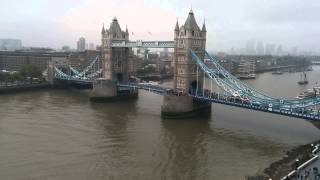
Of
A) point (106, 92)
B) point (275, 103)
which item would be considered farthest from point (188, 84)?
point (106, 92)

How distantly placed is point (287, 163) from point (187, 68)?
19.7m

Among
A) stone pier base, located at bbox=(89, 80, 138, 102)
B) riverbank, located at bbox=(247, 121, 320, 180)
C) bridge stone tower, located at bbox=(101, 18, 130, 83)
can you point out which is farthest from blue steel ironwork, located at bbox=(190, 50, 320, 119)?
bridge stone tower, located at bbox=(101, 18, 130, 83)

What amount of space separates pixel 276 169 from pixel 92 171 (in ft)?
35.6

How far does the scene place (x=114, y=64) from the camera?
54156mm

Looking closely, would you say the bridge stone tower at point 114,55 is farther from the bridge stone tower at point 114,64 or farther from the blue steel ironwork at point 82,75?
the blue steel ironwork at point 82,75

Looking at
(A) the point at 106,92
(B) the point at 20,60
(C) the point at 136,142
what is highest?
(B) the point at 20,60

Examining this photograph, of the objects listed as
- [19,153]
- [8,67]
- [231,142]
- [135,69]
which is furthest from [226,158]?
[8,67]

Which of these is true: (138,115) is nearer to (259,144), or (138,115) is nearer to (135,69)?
(259,144)

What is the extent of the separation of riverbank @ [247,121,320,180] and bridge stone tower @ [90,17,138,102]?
2799 cm

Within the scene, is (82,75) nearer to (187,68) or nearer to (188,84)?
(187,68)

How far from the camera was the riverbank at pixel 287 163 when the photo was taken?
22.7 metres

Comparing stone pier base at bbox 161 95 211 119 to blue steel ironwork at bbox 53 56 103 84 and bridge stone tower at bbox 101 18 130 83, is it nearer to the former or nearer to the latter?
bridge stone tower at bbox 101 18 130 83

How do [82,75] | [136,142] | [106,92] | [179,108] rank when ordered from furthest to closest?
1. [82,75]
2. [106,92]
3. [179,108]
4. [136,142]

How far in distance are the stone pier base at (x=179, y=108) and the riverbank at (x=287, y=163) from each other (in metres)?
13.9
